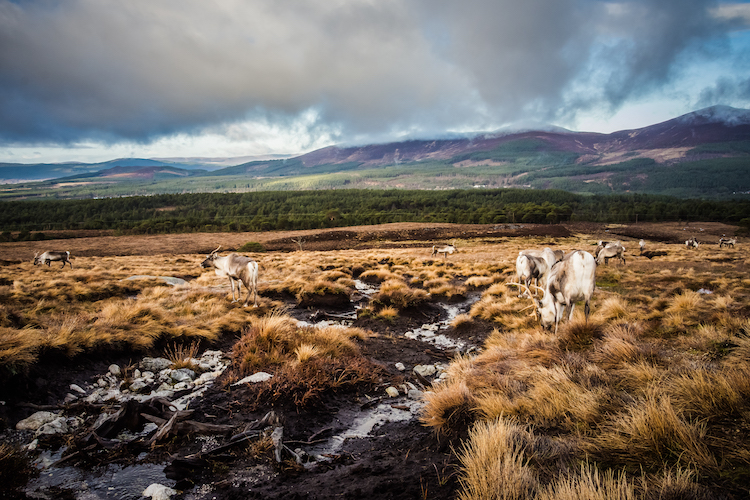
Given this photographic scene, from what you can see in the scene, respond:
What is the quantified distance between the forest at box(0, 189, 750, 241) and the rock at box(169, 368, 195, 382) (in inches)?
2996

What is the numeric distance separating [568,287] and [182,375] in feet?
27.4

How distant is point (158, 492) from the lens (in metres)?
3.60

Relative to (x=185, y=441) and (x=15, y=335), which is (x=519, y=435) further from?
(x=15, y=335)

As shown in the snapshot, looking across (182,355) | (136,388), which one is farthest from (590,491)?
(182,355)

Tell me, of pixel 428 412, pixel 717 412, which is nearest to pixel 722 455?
pixel 717 412

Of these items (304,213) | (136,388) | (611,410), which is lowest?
(304,213)

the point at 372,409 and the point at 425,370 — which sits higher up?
the point at 372,409

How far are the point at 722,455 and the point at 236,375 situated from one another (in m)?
6.66

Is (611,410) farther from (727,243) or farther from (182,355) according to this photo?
(727,243)

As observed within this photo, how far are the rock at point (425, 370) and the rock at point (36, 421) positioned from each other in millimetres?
6104

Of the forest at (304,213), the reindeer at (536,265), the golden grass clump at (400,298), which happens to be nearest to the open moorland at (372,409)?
the reindeer at (536,265)

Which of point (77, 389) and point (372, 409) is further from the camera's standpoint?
point (372, 409)

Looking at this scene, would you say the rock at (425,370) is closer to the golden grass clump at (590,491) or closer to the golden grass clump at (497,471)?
the golden grass clump at (497,471)

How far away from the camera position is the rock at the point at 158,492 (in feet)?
11.7
